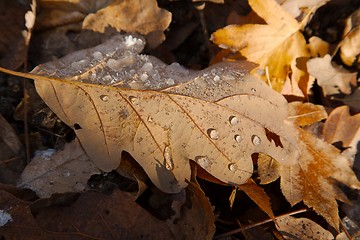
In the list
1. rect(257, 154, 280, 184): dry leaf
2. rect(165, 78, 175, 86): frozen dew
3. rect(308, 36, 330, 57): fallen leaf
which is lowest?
rect(257, 154, 280, 184): dry leaf

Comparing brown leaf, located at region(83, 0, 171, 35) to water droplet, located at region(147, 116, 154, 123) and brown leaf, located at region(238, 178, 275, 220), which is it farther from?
brown leaf, located at region(238, 178, 275, 220)

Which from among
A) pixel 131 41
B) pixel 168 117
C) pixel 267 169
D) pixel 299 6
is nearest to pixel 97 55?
pixel 131 41

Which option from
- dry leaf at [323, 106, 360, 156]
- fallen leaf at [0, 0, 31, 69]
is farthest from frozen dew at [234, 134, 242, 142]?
→ fallen leaf at [0, 0, 31, 69]

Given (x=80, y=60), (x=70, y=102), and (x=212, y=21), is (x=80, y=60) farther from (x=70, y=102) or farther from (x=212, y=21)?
(x=212, y=21)

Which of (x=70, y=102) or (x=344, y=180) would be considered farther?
(x=344, y=180)

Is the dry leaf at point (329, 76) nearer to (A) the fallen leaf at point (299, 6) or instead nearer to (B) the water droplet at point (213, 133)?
(A) the fallen leaf at point (299, 6)

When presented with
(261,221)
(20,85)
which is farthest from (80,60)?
(261,221)

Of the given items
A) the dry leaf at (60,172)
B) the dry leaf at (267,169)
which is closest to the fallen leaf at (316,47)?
the dry leaf at (267,169)
